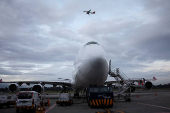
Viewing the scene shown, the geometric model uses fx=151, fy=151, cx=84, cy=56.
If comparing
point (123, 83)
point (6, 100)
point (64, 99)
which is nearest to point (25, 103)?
point (64, 99)

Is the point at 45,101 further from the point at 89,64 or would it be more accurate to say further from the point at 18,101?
the point at 89,64

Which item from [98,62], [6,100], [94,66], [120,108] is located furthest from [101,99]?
[6,100]

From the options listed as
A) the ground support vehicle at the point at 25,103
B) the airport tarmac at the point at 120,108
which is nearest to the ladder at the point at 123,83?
the airport tarmac at the point at 120,108

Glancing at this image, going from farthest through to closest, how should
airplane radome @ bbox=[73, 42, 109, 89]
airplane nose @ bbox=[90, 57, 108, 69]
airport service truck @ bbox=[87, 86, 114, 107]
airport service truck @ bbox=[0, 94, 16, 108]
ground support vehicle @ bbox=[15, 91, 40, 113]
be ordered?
airport service truck @ bbox=[0, 94, 16, 108], airport service truck @ bbox=[87, 86, 114, 107], airplane radome @ bbox=[73, 42, 109, 89], airplane nose @ bbox=[90, 57, 108, 69], ground support vehicle @ bbox=[15, 91, 40, 113]

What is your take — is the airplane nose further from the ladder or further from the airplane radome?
the ladder

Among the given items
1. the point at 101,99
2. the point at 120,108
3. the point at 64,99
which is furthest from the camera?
the point at 64,99

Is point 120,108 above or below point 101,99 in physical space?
below

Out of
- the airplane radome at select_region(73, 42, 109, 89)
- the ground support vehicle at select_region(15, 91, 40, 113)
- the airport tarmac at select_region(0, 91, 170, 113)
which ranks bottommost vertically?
the airport tarmac at select_region(0, 91, 170, 113)

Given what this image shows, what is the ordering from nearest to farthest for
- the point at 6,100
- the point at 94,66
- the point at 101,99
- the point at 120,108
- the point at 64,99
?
1. the point at 120,108
2. the point at 94,66
3. the point at 101,99
4. the point at 6,100
5. the point at 64,99

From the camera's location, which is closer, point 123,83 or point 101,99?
point 101,99

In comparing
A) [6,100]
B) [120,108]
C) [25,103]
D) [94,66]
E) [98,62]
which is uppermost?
[98,62]

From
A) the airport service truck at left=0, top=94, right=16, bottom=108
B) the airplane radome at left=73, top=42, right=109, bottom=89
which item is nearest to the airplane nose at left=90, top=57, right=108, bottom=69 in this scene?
the airplane radome at left=73, top=42, right=109, bottom=89

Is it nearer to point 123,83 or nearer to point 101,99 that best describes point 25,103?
point 101,99

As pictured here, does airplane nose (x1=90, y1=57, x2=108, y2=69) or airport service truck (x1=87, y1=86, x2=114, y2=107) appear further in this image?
airport service truck (x1=87, y1=86, x2=114, y2=107)
